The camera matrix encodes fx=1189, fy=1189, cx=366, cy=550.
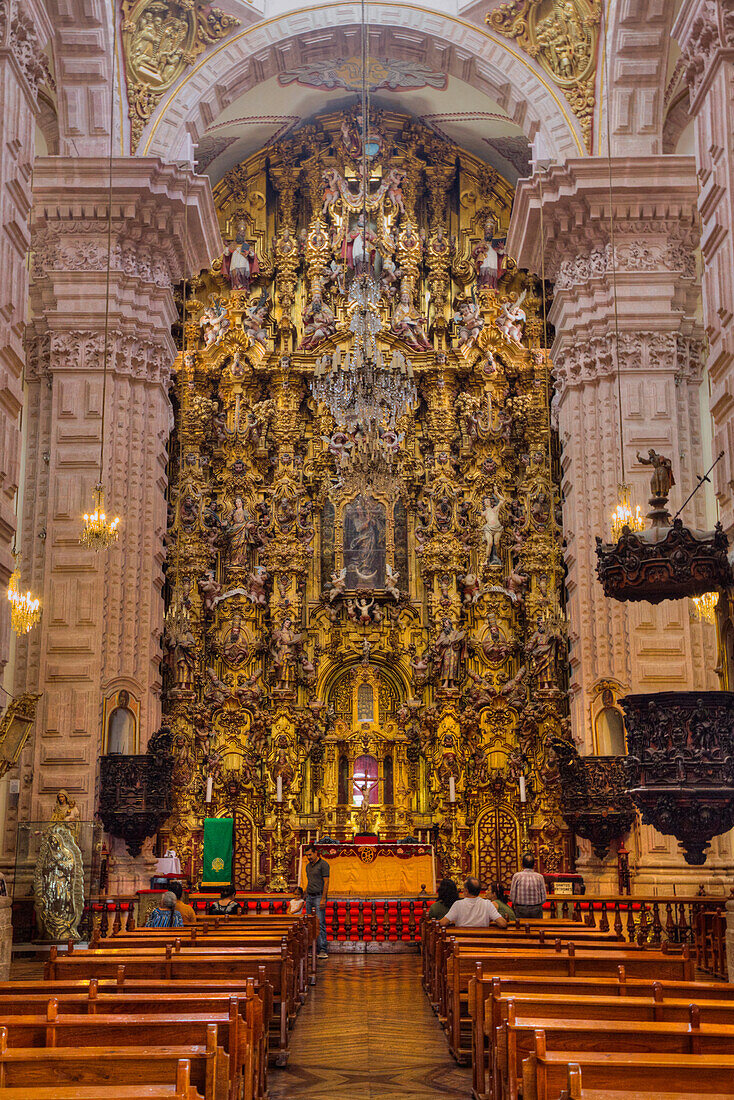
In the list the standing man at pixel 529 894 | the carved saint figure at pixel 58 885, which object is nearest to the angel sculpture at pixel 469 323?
the carved saint figure at pixel 58 885

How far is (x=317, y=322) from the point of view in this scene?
22.5m

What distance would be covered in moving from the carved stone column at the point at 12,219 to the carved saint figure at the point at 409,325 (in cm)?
1121

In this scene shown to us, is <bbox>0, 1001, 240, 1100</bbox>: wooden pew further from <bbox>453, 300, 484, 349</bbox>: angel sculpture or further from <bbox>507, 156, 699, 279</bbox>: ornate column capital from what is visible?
<bbox>453, 300, 484, 349</bbox>: angel sculpture

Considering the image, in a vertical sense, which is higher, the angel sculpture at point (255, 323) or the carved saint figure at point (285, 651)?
the angel sculpture at point (255, 323)

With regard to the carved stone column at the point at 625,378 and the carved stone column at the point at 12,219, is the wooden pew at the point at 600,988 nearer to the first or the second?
the carved stone column at the point at 12,219

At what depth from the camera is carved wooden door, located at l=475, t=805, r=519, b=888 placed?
66.5ft

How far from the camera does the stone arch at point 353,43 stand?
1898 cm

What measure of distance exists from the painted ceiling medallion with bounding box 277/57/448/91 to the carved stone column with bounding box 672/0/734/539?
11.1 m

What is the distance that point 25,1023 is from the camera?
4.81 m

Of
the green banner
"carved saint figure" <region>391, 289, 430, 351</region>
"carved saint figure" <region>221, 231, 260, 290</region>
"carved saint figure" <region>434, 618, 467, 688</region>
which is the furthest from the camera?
"carved saint figure" <region>221, 231, 260, 290</region>

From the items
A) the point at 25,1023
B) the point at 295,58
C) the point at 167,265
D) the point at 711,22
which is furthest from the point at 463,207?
the point at 25,1023

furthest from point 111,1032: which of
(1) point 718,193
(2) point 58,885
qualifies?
(2) point 58,885

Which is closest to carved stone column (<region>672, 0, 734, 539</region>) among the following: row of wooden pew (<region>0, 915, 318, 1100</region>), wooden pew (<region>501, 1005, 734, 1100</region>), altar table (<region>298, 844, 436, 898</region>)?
row of wooden pew (<region>0, 915, 318, 1100</region>)

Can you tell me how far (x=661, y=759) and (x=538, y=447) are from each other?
1266cm
